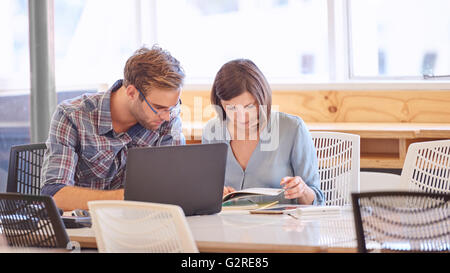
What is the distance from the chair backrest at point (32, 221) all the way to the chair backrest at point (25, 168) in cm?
61

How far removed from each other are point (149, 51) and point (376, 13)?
6.04 ft

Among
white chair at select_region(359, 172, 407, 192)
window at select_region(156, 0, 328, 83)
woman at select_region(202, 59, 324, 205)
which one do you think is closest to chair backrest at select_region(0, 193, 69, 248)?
woman at select_region(202, 59, 324, 205)

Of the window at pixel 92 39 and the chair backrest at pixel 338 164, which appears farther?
the window at pixel 92 39

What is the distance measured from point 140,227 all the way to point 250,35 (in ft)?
8.90

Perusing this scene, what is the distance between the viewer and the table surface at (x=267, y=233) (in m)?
1.58

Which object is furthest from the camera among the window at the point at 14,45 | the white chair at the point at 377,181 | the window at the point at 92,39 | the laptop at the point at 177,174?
the window at the point at 92,39

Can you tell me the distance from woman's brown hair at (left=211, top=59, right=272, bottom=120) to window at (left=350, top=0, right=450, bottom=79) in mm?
1531

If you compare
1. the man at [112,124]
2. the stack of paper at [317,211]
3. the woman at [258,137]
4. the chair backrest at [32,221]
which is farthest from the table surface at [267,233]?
the man at [112,124]

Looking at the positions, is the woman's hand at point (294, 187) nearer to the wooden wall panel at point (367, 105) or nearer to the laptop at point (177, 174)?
the laptop at point (177, 174)

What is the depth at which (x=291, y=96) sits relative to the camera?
3697 millimetres

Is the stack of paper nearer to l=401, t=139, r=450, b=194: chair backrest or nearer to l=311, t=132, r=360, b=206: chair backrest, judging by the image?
l=401, t=139, r=450, b=194: chair backrest

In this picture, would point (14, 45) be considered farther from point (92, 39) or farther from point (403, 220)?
point (403, 220)

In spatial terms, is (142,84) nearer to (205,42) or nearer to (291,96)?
(291,96)
